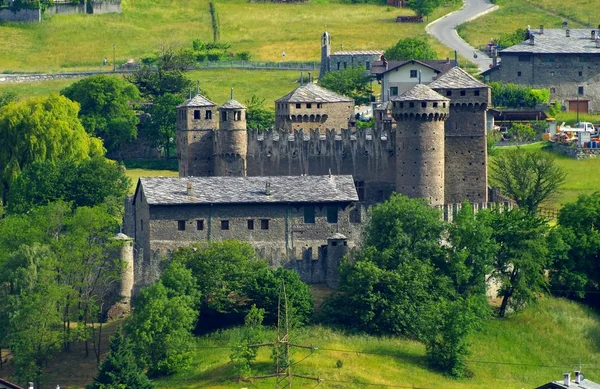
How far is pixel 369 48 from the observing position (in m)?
180

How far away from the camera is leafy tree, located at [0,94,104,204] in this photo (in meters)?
129

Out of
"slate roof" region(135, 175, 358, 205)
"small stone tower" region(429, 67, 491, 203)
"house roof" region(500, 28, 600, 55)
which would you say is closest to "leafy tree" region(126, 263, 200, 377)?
"slate roof" region(135, 175, 358, 205)

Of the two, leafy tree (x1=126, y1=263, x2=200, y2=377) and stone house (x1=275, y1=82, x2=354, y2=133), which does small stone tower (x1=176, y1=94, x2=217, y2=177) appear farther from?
leafy tree (x1=126, y1=263, x2=200, y2=377)

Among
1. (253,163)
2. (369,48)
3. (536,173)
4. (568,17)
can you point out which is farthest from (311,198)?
(568,17)

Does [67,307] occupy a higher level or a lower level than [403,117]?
lower

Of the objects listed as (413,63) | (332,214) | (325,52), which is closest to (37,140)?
(332,214)

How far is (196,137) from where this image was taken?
11944cm

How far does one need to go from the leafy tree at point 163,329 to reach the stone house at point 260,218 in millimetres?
5389

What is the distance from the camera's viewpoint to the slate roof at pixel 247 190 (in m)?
108

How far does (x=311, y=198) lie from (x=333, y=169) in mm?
8643

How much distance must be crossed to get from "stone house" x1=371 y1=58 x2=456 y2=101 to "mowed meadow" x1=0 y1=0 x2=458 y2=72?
2269 centimetres

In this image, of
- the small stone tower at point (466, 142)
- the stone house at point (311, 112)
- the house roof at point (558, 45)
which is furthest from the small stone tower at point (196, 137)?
the house roof at point (558, 45)

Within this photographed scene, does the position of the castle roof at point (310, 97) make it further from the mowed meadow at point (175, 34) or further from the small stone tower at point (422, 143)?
the mowed meadow at point (175, 34)

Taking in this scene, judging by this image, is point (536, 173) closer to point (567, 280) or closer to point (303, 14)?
point (567, 280)
